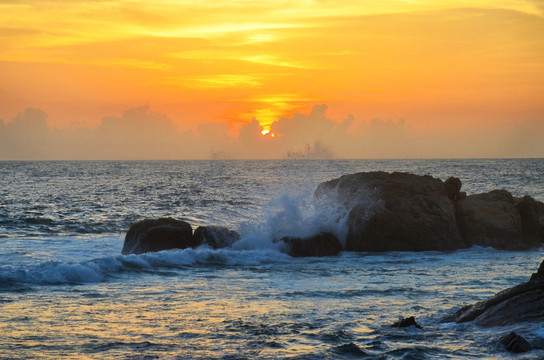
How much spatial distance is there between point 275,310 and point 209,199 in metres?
40.0

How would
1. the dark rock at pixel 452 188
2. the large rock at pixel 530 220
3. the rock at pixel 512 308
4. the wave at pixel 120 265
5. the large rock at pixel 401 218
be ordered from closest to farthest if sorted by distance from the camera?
the rock at pixel 512 308 → the wave at pixel 120 265 → the large rock at pixel 401 218 → the large rock at pixel 530 220 → the dark rock at pixel 452 188

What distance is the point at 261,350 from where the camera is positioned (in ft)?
31.1

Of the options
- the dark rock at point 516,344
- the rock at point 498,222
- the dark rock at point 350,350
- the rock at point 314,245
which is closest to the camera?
the dark rock at point 516,344

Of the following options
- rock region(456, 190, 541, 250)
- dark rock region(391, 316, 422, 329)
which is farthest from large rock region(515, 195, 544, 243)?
dark rock region(391, 316, 422, 329)

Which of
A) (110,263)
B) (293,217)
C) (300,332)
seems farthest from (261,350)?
(293,217)

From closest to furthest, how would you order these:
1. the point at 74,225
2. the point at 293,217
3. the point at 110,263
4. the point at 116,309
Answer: the point at 116,309 → the point at 110,263 → the point at 293,217 → the point at 74,225

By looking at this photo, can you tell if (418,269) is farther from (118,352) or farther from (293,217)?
(118,352)

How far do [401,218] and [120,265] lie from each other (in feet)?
31.5

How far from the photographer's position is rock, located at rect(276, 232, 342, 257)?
20281 mm

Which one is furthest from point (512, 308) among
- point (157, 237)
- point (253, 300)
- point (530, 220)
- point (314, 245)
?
point (530, 220)

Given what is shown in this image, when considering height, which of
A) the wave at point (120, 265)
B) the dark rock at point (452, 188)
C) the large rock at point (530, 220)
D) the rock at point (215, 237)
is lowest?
the wave at point (120, 265)

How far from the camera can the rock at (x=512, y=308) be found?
10430mm

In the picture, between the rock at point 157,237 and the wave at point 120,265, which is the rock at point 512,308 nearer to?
the wave at point 120,265

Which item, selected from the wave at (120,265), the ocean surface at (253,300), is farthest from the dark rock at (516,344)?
the wave at (120,265)
